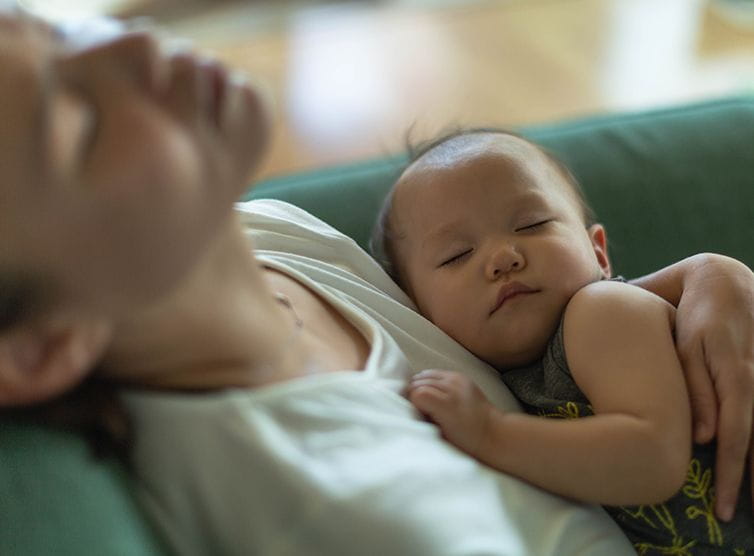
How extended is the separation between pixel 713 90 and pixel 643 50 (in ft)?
1.39

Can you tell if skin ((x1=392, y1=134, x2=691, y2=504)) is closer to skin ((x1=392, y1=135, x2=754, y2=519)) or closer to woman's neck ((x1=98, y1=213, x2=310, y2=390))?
skin ((x1=392, y1=135, x2=754, y2=519))

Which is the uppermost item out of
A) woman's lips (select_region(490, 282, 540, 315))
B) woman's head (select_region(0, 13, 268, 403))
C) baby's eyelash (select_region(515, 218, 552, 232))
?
woman's head (select_region(0, 13, 268, 403))

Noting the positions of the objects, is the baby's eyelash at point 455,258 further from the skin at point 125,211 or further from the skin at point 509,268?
the skin at point 125,211

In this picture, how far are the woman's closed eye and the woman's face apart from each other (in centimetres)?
40

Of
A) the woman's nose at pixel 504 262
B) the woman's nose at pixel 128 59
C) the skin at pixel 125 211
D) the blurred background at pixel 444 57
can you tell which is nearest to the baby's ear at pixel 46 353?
the skin at pixel 125 211

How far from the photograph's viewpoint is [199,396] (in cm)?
83

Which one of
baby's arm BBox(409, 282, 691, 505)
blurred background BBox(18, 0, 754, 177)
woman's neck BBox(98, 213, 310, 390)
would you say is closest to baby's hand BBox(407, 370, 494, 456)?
baby's arm BBox(409, 282, 691, 505)

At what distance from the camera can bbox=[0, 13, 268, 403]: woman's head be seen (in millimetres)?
691

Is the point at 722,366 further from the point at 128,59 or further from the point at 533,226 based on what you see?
the point at 128,59

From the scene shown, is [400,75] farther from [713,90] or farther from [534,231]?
[534,231]

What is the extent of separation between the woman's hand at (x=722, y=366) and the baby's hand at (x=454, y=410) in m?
0.23

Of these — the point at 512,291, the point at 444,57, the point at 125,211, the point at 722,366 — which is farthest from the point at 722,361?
the point at 444,57

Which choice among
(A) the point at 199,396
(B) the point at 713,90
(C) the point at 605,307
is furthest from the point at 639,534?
(B) the point at 713,90

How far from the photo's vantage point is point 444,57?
353cm
